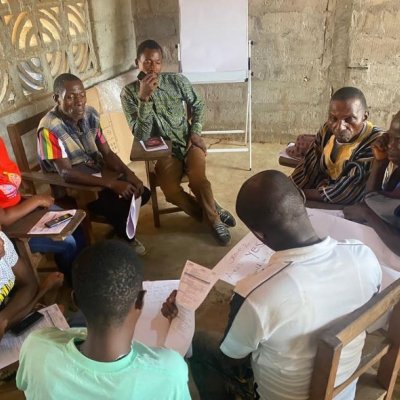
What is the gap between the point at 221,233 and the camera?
9.80 feet

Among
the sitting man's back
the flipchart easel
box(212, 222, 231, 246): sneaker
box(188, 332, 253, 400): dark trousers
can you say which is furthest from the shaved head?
the flipchart easel

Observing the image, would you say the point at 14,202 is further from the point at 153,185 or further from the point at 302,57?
the point at 302,57

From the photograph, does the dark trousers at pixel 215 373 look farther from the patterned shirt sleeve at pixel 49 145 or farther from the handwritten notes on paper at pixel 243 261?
the patterned shirt sleeve at pixel 49 145

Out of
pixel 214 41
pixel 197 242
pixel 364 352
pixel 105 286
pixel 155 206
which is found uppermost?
pixel 214 41

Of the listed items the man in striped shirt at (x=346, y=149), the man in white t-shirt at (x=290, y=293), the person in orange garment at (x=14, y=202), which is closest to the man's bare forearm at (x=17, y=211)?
the person in orange garment at (x=14, y=202)

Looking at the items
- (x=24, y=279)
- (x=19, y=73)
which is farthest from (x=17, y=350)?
(x=19, y=73)

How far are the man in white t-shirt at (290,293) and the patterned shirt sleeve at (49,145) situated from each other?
5.49 feet

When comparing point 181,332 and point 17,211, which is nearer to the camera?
point 181,332

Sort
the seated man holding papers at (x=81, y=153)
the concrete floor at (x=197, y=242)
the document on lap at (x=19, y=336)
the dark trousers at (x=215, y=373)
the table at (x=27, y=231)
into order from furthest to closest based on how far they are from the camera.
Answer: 1. the seated man holding papers at (x=81, y=153)
2. the concrete floor at (x=197, y=242)
3. the table at (x=27, y=231)
4. the document on lap at (x=19, y=336)
5. the dark trousers at (x=215, y=373)

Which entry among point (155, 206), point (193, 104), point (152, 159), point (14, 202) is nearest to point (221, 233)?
point (155, 206)

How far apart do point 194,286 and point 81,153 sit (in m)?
1.56

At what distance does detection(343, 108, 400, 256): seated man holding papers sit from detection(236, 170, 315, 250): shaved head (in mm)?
740

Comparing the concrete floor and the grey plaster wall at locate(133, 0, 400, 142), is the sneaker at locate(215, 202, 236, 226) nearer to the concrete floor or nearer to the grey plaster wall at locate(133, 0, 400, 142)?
the concrete floor

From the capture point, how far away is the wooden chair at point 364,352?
93 centimetres
